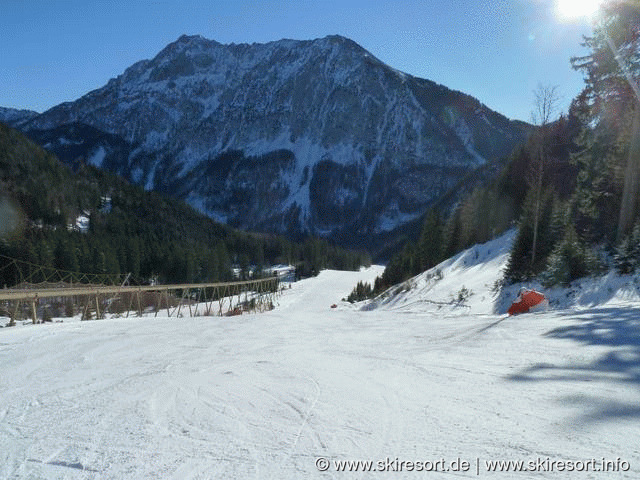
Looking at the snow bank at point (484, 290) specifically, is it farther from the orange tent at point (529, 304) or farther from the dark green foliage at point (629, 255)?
the orange tent at point (529, 304)

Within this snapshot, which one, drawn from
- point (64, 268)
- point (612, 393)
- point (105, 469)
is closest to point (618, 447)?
point (612, 393)

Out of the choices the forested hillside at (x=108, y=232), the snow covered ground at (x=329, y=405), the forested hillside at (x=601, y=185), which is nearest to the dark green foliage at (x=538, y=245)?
the forested hillside at (x=601, y=185)

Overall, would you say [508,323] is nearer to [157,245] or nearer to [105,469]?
[105,469]

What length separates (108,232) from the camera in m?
92.2

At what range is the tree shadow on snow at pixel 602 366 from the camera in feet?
12.0

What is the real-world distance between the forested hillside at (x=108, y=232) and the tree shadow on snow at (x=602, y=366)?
236 feet

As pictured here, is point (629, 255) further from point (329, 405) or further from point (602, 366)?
point (329, 405)

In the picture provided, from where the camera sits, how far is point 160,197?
125 m

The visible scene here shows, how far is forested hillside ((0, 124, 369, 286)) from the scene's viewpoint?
67.1 m

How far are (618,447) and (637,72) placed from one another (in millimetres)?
17891

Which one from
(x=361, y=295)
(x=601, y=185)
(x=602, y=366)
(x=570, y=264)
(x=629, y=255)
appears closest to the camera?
(x=602, y=366)

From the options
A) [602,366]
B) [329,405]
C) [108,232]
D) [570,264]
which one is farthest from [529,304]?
[108,232]

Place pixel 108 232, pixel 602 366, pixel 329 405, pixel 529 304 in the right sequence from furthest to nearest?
pixel 108 232 → pixel 529 304 → pixel 602 366 → pixel 329 405

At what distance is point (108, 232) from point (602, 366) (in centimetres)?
10323
